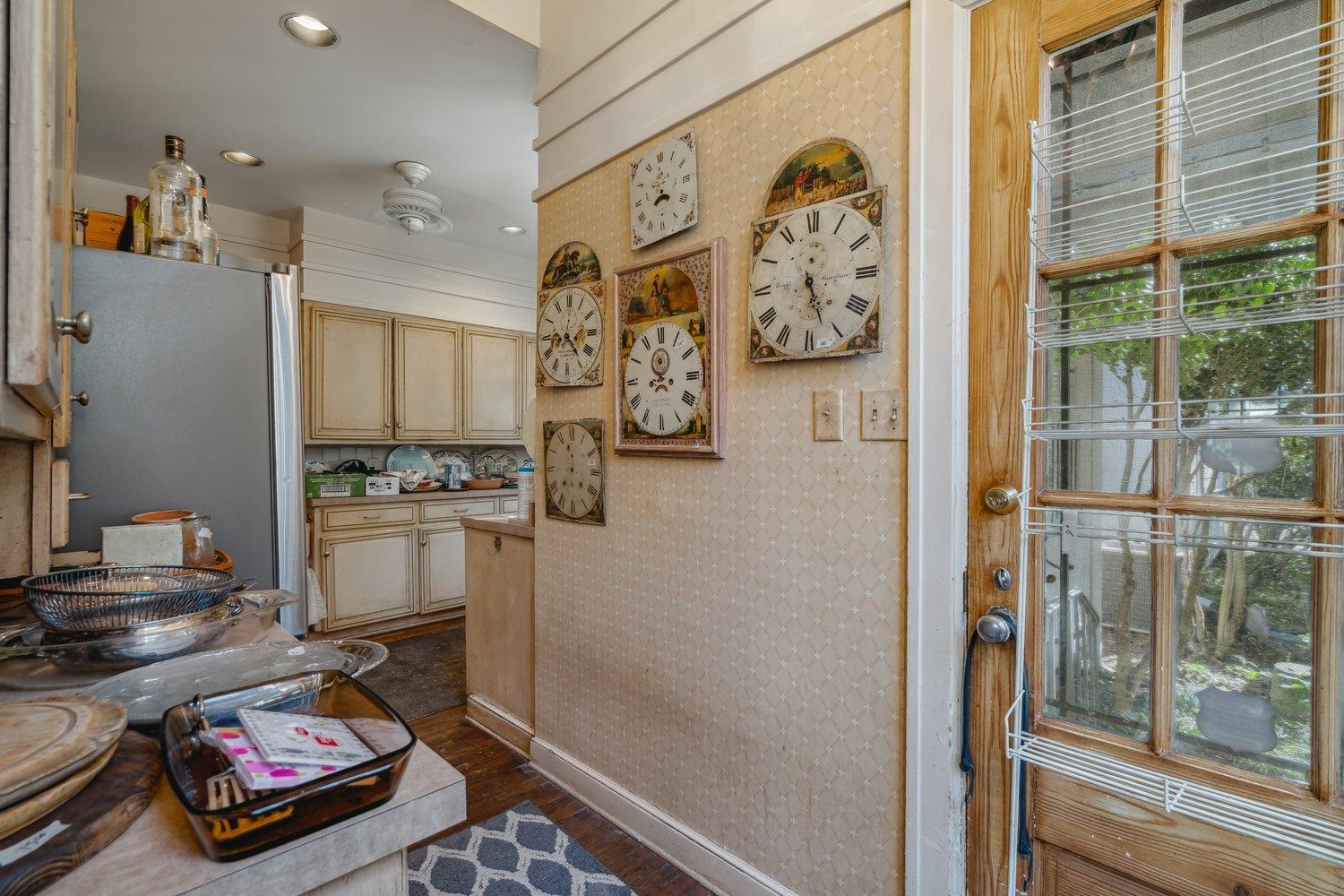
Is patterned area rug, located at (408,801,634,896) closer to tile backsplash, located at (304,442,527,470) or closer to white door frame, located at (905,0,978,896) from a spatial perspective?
white door frame, located at (905,0,978,896)

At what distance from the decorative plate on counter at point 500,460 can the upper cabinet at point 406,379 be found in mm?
300

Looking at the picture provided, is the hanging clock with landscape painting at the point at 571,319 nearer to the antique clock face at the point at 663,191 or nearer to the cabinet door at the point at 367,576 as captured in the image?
the antique clock face at the point at 663,191

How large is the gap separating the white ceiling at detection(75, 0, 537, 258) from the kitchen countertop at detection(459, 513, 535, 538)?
186 cm

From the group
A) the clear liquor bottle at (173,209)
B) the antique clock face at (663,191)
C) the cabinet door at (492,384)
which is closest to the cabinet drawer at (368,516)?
the cabinet door at (492,384)

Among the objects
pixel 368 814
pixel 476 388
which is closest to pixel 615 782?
pixel 368 814

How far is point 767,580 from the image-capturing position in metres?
1.55

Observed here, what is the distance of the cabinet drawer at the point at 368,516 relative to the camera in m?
3.70

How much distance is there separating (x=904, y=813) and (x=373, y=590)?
3.52 m

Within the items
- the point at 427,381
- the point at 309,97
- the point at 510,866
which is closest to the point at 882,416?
the point at 510,866

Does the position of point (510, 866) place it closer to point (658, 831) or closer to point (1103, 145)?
point (658, 831)

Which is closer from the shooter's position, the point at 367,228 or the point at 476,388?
the point at 367,228

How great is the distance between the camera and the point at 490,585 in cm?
266

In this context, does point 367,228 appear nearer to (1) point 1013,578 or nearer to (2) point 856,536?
(2) point 856,536

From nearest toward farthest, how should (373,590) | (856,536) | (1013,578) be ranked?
(1013,578) → (856,536) → (373,590)
